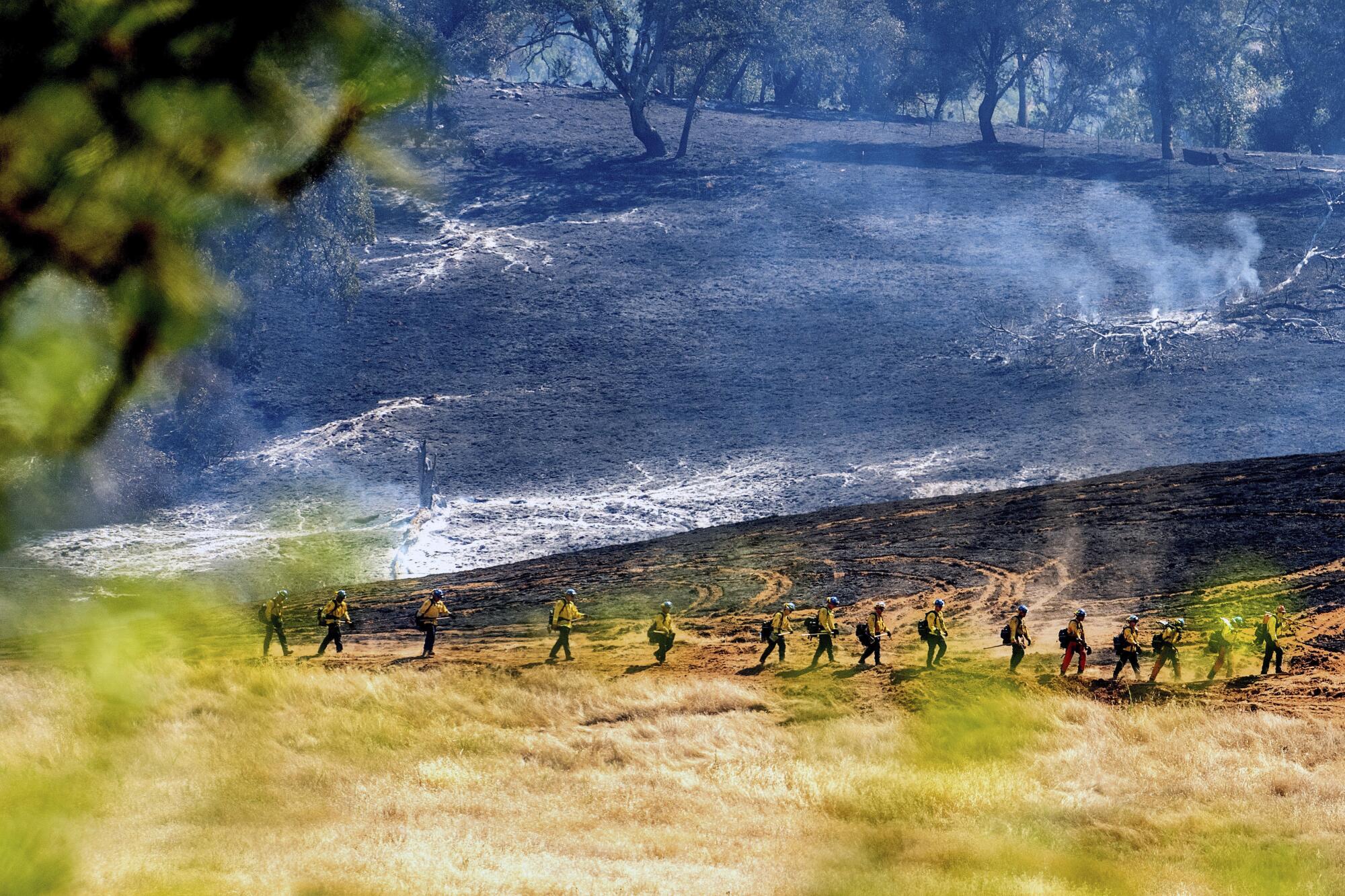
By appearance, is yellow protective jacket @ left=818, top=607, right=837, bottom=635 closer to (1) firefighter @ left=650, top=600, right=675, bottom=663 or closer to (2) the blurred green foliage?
(1) firefighter @ left=650, top=600, right=675, bottom=663

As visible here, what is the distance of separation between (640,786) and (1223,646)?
33.6 feet

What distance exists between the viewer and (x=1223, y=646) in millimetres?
21062

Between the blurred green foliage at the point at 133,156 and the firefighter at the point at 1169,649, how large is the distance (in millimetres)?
20834

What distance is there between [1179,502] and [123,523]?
102 feet

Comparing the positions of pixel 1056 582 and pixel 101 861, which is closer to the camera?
pixel 101 861

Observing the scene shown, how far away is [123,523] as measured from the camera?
40.6m

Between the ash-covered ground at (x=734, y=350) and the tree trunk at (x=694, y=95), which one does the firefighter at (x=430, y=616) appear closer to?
the ash-covered ground at (x=734, y=350)

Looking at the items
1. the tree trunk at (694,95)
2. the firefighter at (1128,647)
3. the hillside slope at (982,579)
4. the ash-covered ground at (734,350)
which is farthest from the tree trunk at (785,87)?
the firefighter at (1128,647)

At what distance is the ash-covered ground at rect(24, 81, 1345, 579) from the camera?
135 feet

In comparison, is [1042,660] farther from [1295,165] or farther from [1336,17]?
[1336,17]

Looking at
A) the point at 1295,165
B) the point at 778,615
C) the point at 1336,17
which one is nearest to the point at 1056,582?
the point at 778,615

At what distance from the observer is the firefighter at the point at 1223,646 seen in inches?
827

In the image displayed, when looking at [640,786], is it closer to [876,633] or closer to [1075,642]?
[876,633]

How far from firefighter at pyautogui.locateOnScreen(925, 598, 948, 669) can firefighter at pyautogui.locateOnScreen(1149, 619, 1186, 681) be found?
335 centimetres
